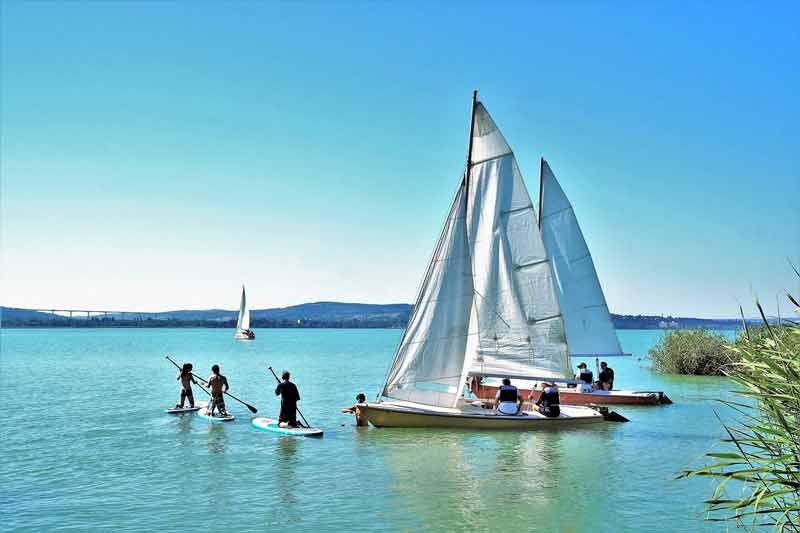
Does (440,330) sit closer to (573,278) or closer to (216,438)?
(216,438)

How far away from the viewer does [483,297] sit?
2608 cm

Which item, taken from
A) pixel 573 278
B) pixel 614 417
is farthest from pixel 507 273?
pixel 573 278

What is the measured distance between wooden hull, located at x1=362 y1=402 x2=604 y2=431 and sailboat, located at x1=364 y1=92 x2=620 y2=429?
32mm

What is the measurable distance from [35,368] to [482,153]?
Answer: 5189 centimetres

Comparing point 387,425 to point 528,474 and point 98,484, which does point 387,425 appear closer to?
point 528,474

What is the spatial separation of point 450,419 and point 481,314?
4345mm

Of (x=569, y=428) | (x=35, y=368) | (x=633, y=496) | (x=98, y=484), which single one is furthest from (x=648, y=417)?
(x=35, y=368)

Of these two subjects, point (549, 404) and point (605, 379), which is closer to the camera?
point (549, 404)

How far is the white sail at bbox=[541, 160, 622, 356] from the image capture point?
105 ft

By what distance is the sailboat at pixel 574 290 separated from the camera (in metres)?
31.6

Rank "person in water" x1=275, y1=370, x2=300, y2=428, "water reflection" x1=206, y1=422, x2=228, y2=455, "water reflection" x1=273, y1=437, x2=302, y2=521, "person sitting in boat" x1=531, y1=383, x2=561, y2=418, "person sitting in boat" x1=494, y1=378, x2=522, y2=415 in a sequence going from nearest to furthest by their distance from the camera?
1. "water reflection" x1=273, y1=437, x2=302, y2=521
2. "water reflection" x1=206, y1=422, x2=228, y2=455
3. "person in water" x1=275, y1=370, x2=300, y2=428
4. "person sitting in boat" x1=494, y1=378, x2=522, y2=415
5. "person sitting in boat" x1=531, y1=383, x2=561, y2=418

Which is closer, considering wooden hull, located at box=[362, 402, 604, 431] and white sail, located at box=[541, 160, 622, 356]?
wooden hull, located at box=[362, 402, 604, 431]

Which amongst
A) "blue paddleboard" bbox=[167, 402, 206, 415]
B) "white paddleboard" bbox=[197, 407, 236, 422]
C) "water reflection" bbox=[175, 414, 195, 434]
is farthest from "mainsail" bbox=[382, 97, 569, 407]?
"blue paddleboard" bbox=[167, 402, 206, 415]

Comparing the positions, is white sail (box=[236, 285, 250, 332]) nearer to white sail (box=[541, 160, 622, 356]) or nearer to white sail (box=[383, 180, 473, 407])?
white sail (box=[541, 160, 622, 356])
